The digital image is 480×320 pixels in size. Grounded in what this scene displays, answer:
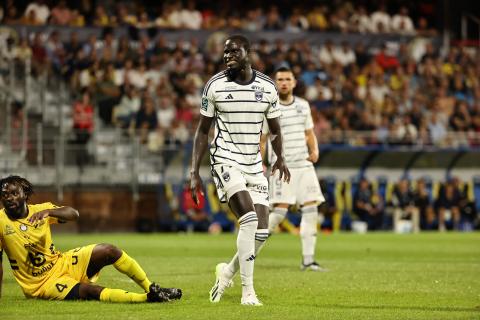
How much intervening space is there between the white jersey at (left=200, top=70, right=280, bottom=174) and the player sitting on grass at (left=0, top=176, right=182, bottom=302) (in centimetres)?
149

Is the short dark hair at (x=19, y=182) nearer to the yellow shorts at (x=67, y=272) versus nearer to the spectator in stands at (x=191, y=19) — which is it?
the yellow shorts at (x=67, y=272)

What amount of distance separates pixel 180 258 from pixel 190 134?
11832 mm

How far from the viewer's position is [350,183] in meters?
31.5

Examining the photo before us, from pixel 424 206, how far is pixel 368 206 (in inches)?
74.6

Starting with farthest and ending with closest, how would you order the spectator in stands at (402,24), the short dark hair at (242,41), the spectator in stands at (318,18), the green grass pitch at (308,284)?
the spectator in stands at (402,24) < the spectator in stands at (318,18) < the short dark hair at (242,41) < the green grass pitch at (308,284)

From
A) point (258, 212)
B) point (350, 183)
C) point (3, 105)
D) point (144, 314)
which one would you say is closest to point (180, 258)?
point (258, 212)

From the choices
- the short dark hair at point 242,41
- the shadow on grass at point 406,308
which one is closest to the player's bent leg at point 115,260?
the shadow on grass at point 406,308

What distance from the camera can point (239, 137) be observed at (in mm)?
10930

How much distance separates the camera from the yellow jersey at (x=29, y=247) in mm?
10406

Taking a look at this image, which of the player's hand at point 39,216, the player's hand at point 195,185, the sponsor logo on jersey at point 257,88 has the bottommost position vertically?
the player's hand at point 39,216

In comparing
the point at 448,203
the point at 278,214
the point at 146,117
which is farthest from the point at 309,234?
the point at 448,203

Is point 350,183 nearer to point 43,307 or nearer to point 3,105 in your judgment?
point 3,105

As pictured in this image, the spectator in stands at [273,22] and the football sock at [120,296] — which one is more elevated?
the spectator in stands at [273,22]

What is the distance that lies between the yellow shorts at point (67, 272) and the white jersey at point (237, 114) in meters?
1.68
